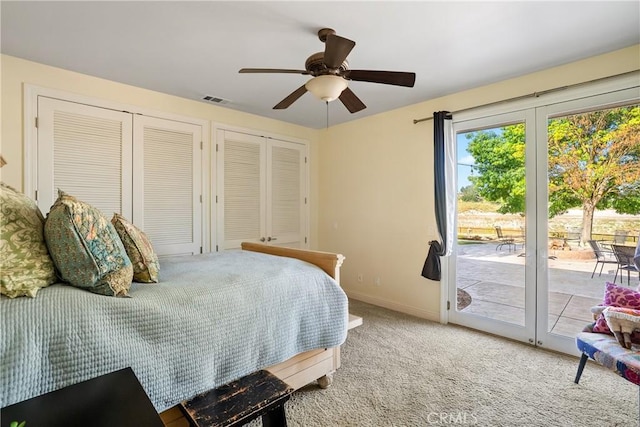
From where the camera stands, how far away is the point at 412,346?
2777 millimetres

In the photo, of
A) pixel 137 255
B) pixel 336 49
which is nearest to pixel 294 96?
pixel 336 49

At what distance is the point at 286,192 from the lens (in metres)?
4.40

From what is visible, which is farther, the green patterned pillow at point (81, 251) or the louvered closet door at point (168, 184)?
the louvered closet door at point (168, 184)

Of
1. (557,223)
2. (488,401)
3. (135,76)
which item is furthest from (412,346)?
(135,76)

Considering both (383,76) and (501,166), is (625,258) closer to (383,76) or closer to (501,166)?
(501,166)

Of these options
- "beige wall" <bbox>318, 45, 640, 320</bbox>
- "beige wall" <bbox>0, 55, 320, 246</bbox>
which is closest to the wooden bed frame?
"beige wall" <bbox>318, 45, 640, 320</bbox>

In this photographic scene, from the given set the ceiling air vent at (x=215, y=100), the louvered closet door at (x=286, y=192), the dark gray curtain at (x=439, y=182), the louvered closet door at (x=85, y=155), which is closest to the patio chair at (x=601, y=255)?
the dark gray curtain at (x=439, y=182)

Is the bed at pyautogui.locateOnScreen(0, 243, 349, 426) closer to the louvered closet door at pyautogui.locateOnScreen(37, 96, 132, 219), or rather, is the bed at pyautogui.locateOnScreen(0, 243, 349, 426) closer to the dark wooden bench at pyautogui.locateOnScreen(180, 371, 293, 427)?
the dark wooden bench at pyautogui.locateOnScreen(180, 371, 293, 427)

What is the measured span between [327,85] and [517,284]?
2.57 meters

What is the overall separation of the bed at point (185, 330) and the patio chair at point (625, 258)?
2248mm

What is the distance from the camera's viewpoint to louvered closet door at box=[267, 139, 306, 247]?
4215mm

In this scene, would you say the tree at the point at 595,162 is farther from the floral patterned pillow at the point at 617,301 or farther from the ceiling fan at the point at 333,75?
the ceiling fan at the point at 333,75

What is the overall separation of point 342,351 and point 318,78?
7.20ft

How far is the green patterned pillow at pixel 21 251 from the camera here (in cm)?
118
